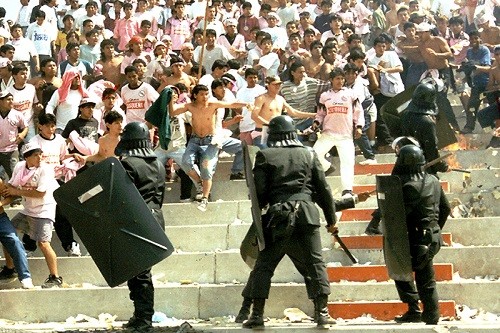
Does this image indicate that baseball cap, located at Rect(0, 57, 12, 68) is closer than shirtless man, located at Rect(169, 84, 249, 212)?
No

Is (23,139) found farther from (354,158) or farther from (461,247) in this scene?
(461,247)

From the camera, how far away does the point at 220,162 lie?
1691cm

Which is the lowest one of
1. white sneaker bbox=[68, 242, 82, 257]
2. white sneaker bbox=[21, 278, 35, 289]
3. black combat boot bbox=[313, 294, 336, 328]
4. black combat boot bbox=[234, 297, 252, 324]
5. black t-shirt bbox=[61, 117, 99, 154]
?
white sneaker bbox=[21, 278, 35, 289]

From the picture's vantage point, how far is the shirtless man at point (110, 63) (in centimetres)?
1816

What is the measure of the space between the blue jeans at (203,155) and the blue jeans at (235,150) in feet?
1.21

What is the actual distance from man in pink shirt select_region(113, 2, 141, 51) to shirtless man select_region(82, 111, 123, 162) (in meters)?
6.13

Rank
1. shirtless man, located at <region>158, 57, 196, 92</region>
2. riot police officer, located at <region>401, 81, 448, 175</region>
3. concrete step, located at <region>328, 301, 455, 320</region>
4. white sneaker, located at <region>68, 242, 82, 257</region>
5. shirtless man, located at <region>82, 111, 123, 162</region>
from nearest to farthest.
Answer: concrete step, located at <region>328, 301, 455, 320</region>
riot police officer, located at <region>401, 81, 448, 175</region>
white sneaker, located at <region>68, 242, 82, 257</region>
shirtless man, located at <region>82, 111, 123, 162</region>
shirtless man, located at <region>158, 57, 196, 92</region>

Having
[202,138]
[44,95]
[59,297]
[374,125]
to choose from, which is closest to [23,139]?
[44,95]

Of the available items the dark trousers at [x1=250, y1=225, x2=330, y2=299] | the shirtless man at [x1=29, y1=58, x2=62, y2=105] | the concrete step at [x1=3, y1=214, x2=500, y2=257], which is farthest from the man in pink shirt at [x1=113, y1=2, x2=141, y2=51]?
the dark trousers at [x1=250, y1=225, x2=330, y2=299]

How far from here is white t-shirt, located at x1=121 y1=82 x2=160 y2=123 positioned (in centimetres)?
1638

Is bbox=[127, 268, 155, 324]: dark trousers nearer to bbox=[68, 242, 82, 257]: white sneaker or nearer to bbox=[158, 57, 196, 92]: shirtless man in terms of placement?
bbox=[68, 242, 82, 257]: white sneaker

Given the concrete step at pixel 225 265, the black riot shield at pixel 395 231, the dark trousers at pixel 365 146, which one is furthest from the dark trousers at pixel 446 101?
the black riot shield at pixel 395 231

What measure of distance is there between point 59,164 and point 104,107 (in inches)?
59.9

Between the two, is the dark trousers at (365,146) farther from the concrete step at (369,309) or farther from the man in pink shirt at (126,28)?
the man in pink shirt at (126,28)
